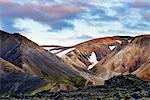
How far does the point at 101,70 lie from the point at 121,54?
1124 cm

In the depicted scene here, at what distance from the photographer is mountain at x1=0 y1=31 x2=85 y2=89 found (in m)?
104

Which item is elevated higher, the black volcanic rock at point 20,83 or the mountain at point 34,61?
the mountain at point 34,61

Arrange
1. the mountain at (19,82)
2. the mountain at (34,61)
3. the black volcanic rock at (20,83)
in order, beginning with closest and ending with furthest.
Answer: the mountain at (19,82), the black volcanic rock at (20,83), the mountain at (34,61)

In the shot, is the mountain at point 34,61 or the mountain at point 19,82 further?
the mountain at point 34,61

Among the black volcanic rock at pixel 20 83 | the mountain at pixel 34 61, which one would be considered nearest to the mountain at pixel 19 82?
the black volcanic rock at pixel 20 83

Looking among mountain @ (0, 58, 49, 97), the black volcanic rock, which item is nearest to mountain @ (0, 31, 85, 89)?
mountain @ (0, 58, 49, 97)

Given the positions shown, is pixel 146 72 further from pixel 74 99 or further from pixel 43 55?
pixel 74 99

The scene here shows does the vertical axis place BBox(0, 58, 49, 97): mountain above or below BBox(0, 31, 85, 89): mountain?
below

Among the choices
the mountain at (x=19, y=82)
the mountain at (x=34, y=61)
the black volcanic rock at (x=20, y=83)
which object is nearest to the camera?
the mountain at (x=19, y=82)

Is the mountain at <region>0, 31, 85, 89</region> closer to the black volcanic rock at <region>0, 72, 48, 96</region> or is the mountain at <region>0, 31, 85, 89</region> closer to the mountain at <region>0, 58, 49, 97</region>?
the mountain at <region>0, 58, 49, 97</region>

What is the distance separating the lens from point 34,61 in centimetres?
11006

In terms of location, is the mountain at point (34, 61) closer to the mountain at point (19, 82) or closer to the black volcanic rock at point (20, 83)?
the mountain at point (19, 82)

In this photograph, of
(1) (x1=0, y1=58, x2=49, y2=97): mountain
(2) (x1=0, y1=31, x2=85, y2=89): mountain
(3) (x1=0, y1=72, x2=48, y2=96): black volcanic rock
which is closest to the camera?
(1) (x1=0, y1=58, x2=49, y2=97): mountain

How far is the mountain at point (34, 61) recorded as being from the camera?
104 meters
